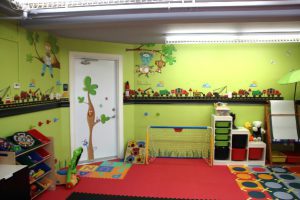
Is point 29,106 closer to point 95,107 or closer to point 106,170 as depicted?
point 95,107

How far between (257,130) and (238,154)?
2.04 ft

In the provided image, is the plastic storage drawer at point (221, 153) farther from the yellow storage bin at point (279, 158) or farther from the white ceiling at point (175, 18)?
the white ceiling at point (175, 18)

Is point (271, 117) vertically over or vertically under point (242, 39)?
under

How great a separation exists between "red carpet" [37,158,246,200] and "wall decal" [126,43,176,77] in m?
1.90

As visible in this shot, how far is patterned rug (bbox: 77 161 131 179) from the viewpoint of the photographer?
12.4 feet

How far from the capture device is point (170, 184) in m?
3.44

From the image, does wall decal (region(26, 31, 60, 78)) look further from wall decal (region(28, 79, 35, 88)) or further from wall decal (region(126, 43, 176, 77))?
wall decal (region(126, 43, 176, 77))

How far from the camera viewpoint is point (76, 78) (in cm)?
420

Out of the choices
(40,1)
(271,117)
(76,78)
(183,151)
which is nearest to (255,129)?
(271,117)

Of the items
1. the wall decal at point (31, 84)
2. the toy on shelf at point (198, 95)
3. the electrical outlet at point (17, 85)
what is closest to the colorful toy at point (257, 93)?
the toy on shelf at point (198, 95)

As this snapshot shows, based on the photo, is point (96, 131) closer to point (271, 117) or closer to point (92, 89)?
point (92, 89)

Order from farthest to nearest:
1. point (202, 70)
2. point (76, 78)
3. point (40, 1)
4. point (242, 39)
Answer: point (202, 70), point (76, 78), point (242, 39), point (40, 1)

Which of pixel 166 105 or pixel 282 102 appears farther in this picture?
pixel 166 105

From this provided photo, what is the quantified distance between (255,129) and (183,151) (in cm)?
147
